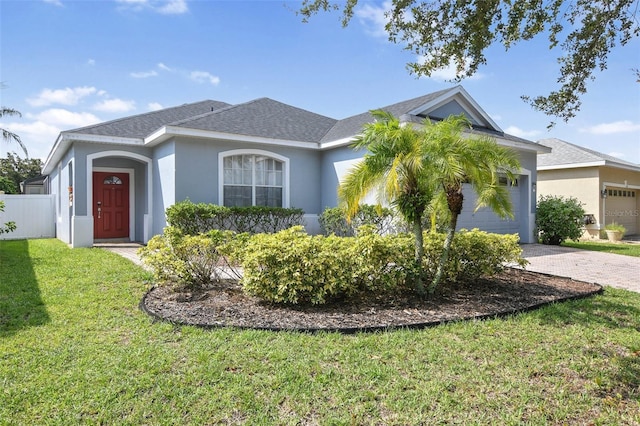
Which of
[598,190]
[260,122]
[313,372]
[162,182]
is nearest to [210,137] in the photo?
[162,182]

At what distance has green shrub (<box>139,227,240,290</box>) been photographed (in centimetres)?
626

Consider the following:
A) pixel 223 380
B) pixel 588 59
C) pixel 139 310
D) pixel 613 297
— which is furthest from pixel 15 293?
pixel 613 297

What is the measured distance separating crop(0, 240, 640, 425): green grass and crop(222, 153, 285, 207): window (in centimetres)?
702

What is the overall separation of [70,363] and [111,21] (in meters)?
9.24

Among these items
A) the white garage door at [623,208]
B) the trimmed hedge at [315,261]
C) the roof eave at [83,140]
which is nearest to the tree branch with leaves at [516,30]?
the trimmed hedge at [315,261]

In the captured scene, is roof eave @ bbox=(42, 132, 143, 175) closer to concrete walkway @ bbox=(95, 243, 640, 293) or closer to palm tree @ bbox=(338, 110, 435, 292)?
concrete walkway @ bbox=(95, 243, 640, 293)

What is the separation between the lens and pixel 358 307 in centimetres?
555

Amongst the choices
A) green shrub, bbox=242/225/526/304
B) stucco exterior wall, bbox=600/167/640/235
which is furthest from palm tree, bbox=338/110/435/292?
stucco exterior wall, bbox=600/167/640/235

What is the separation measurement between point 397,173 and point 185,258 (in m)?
3.54

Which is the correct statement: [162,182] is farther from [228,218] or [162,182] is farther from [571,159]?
[571,159]

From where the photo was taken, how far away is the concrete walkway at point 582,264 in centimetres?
809

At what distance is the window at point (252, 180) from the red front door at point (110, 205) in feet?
16.3

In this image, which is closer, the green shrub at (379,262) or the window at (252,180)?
the green shrub at (379,262)

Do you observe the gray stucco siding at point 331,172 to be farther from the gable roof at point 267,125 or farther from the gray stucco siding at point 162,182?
the gray stucco siding at point 162,182
